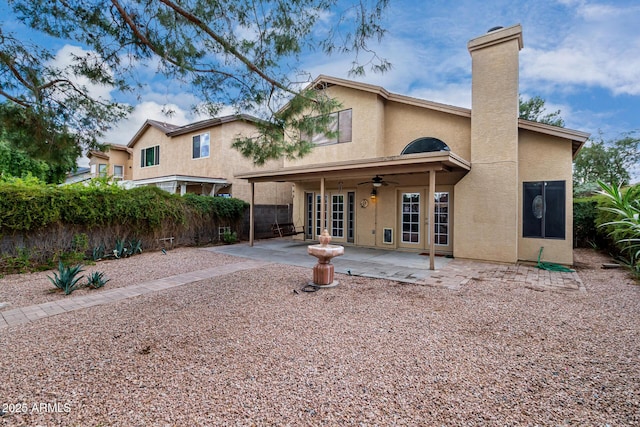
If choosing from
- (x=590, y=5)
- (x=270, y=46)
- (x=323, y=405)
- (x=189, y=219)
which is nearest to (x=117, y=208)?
(x=189, y=219)

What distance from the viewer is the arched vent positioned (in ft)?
31.3

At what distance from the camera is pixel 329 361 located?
117 inches

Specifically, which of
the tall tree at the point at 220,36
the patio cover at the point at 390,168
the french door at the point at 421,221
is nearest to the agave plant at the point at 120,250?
the patio cover at the point at 390,168

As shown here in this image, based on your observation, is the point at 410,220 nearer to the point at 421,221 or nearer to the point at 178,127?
the point at 421,221

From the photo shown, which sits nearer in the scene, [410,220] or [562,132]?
[562,132]

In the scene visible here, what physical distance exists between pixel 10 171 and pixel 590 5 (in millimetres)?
27820

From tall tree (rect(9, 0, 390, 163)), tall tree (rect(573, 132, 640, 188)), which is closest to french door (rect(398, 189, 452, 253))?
tall tree (rect(9, 0, 390, 163))

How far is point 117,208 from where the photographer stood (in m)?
8.93

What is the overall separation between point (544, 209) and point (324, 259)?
6.54m

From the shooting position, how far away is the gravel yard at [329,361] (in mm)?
2227

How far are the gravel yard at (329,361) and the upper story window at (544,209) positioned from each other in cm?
290

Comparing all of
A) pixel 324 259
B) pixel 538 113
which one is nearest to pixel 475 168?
pixel 324 259

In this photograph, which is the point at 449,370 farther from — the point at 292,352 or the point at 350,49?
the point at 350,49

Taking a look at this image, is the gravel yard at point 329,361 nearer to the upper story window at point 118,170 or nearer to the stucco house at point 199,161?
the stucco house at point 199,161
